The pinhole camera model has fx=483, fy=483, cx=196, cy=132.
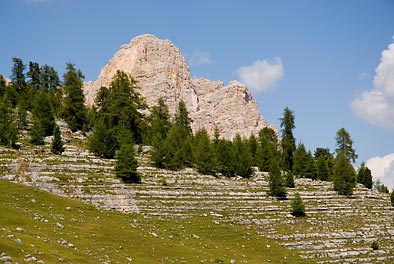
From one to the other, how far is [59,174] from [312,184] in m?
61.9

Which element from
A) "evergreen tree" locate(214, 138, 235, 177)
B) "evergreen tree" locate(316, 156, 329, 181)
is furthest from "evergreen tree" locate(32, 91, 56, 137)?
"evergreen tree" locate(316, 156, 329, 181)

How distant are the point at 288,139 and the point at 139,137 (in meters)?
46.1

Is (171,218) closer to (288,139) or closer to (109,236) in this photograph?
(109,236)

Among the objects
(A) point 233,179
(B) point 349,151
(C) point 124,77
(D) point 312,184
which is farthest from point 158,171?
(B) point 349,151

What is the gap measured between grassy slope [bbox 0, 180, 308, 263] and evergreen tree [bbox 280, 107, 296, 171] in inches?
2690

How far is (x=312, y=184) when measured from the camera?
4688 inches

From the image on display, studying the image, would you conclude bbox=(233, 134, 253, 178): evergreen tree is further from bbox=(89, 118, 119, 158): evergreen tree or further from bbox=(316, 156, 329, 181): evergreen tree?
bbox=(89, 118, 119, 158): evergreen tree

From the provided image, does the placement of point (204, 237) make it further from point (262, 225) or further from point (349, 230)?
point (349, 230)

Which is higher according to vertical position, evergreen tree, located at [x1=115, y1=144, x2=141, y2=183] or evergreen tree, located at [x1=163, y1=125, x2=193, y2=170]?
evergreen tree, located at [x1=163, y1=125, x2=193, y2=170]

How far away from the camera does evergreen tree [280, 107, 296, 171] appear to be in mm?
145225

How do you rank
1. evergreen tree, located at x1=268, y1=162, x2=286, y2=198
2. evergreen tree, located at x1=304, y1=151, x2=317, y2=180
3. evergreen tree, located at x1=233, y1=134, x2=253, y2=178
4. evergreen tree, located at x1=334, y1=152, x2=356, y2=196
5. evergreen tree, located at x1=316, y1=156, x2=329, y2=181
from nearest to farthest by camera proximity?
evergreen tree, located at x1=268, y1=162, x2=286, y2=198
evergreen tree, located at x1=334, y1=152, x2=356, y2=196
evergreen tree, located at x1=233, y1=134, x2=253, y2=178
evergreen tree, located at x1=304, y1=151, x2=317, y2=180
evergreen tree, located at x1=316, y1=156, x2=329, y2=181

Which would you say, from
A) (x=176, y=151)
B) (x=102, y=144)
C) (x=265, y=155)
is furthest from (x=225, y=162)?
(x=102, y=144)

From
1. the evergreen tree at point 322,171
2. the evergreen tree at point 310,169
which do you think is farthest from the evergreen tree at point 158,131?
the evergreen tree at point 322,171

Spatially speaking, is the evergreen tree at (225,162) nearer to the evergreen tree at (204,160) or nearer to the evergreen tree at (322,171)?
the evergreen tree at (204,160)
